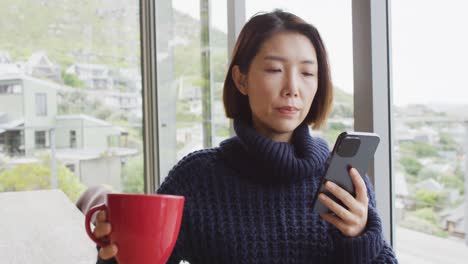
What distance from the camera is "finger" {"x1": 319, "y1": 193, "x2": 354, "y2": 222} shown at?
72 centimetres

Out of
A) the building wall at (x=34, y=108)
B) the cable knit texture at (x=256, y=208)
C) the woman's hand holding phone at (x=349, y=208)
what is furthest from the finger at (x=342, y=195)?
the building wall at (x=34, y=108)

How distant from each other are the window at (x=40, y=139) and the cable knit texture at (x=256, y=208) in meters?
2.87

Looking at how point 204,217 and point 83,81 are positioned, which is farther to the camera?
point 83,81

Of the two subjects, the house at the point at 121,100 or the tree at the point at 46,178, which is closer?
the house at the point at 121,100

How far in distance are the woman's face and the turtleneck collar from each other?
4cm

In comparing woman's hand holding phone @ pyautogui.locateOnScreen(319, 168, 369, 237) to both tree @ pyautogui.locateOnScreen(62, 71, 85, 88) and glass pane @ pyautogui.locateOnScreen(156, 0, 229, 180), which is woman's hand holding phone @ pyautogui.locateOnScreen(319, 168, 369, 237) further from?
tree @ pyautogui.locateOnScreen(62, 71, 85, 88)

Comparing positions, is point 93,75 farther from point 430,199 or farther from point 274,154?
point 274,154

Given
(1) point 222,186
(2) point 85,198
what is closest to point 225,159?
(1) point 222,186

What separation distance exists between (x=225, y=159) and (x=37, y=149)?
303 cm

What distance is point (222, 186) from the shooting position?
0.89 meters

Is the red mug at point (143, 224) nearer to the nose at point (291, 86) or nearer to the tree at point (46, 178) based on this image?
the nose at point (291, 86)

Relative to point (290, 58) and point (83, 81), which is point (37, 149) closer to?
point (83, 81)

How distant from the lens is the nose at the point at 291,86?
2.81ft

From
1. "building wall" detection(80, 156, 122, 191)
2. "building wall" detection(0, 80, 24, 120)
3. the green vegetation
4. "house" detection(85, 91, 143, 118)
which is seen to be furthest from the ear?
"building wall" detection(0, 80, 24, 120)
